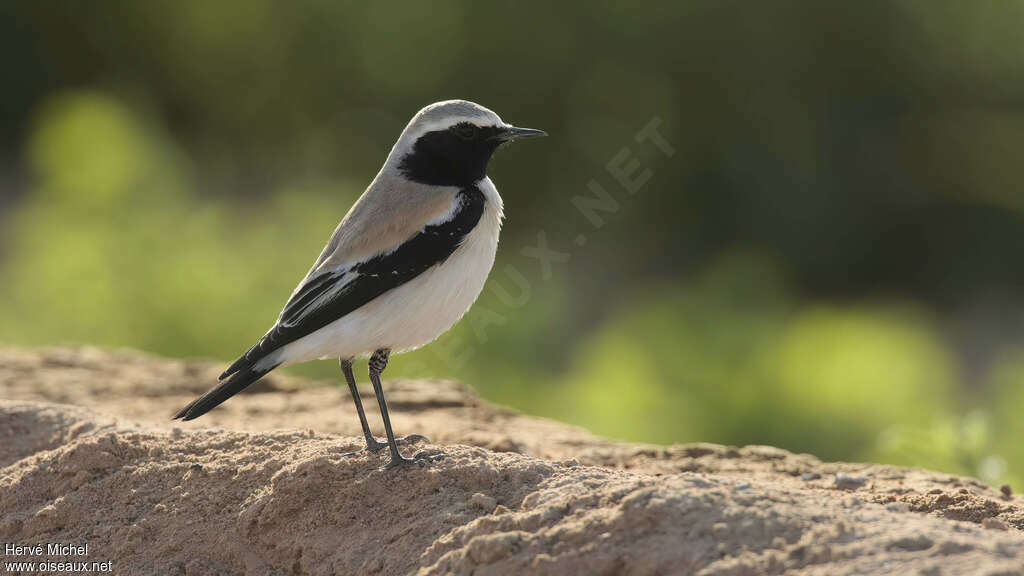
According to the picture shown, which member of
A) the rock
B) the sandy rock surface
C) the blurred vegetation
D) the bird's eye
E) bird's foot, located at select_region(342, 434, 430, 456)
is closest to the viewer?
the sandy rock surface

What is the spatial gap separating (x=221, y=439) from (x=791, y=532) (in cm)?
222

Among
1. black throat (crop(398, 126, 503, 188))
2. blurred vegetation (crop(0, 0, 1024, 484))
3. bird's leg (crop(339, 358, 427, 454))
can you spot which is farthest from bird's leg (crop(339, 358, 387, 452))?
blurred vegetation (crop(0, 0, 1024, 484))

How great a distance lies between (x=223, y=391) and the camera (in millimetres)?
4137

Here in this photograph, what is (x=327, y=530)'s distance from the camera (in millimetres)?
3598

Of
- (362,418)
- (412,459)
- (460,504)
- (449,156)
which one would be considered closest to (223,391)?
(362,418)

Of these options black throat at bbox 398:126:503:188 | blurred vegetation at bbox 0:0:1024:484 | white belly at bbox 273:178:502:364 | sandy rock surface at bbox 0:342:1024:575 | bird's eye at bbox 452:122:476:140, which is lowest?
sandy rock surface at bbox 0:342:1024:575

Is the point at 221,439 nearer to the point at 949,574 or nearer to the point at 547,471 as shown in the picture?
the point at 547,471

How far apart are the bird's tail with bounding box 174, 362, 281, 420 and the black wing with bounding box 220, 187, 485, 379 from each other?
24mm

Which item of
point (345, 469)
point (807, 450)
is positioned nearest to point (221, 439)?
point (345, 469)

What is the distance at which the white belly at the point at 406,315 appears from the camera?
4.29 meters

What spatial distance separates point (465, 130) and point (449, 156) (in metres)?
0.12

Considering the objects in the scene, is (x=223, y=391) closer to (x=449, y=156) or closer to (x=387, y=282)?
(x=387, y=282)

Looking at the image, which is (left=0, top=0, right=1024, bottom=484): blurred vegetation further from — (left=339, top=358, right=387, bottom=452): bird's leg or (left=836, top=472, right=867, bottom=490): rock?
(left=339, top=358, right=387, bottom=452): bird's leg

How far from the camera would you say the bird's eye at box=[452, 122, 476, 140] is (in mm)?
4652
